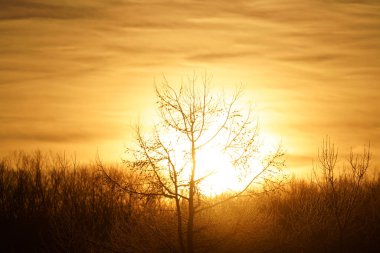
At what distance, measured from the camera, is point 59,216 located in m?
70.0

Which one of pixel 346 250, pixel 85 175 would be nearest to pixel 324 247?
pixel 346 250

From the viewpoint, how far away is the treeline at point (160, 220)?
2078 inches

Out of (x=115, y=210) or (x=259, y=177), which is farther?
(x=115, y=210)

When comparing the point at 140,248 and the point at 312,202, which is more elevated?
the point at 312,202

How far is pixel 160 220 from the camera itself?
53.2 meters

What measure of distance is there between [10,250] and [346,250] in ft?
103

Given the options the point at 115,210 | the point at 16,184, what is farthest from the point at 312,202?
the point at 16,184

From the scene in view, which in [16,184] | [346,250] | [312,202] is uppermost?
[16,184]

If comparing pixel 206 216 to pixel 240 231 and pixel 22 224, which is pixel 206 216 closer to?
pixel 240 231

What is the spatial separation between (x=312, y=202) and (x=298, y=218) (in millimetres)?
4491

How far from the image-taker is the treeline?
173 ft

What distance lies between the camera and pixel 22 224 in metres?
70.8

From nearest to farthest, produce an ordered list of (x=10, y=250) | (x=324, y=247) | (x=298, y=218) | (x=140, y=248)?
(x=140, y=248) < (x=324, y=247) < (x=298, y=218) < (x=10, y=250)

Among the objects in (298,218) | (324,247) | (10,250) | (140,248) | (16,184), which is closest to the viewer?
(140,248)
